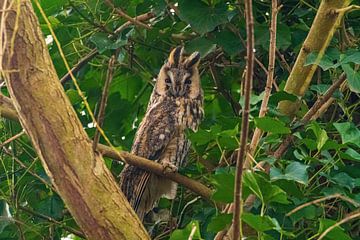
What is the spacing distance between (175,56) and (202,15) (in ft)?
1.51

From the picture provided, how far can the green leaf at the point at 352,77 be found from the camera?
8.01 ft

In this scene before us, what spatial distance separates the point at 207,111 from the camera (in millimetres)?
3652

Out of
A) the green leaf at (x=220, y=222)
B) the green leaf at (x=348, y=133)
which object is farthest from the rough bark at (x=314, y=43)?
the green leaf at (x=220, y=222)

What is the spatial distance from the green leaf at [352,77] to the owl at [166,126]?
82cm

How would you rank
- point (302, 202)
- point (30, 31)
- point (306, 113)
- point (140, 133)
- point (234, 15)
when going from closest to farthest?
point (30, 31), point (302, 202), point (306, 113), point (234, 15), point (140, 133)

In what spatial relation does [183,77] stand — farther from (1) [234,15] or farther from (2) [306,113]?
(2) [306,113]

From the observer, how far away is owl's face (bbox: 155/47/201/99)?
331cm

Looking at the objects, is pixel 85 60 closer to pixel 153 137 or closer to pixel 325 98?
pixel 153 137

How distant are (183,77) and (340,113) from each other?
2.23ft

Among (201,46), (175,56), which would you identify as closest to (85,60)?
(175,56)

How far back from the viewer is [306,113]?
2662mm

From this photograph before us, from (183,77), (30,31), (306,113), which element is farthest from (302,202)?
(183,77)

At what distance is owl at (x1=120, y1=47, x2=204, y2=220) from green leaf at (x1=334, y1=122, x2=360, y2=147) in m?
0.91

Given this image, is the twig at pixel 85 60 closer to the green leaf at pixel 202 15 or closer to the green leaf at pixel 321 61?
the green leaf at pixel 202 15
